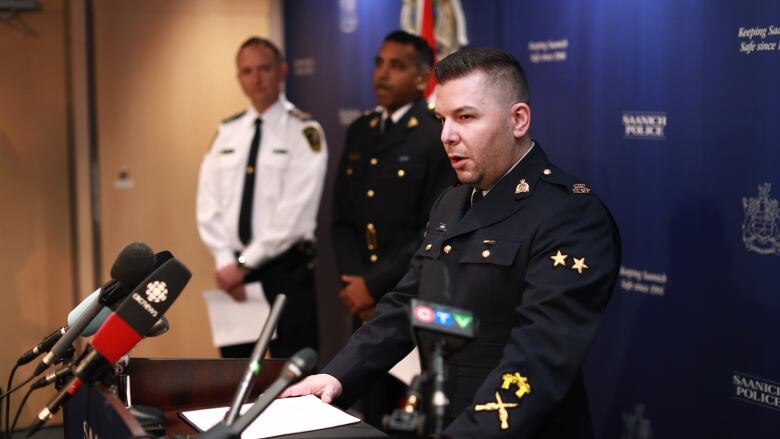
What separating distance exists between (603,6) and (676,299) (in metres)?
1.03

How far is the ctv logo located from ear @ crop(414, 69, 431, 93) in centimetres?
237

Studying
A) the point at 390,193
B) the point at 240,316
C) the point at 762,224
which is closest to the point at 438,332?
the point at 762,224

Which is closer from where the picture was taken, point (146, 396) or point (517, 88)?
point (146, 396)

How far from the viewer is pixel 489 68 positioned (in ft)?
6.66

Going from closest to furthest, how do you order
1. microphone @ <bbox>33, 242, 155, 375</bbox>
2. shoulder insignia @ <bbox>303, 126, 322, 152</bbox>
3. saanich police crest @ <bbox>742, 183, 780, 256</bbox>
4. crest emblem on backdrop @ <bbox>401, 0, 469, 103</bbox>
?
1. microphone @ <bbox>33, 242, 155, 375</bbox>
2. saanich police crest @ <bbox>742, 183, 780, 256</bbox>
3. crest emblem on backdrop @ <bbox>401, 0, 469, 103</bbox>
4. shoulder insignia @ <bbox>303, 126, 322, 152</bbox>

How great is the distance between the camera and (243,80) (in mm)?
4199

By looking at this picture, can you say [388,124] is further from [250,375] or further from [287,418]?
[250,375]

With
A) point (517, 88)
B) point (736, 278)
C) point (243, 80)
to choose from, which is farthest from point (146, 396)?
point (243, 80)

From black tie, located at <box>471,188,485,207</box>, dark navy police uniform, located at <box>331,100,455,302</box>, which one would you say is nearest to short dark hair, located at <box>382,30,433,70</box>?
dark navy police uniform, located at <box>331,100,455,302</box>

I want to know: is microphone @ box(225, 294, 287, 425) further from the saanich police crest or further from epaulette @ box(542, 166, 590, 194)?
the saanich police crest

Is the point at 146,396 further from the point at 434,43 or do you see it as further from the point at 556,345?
the point at 434,43

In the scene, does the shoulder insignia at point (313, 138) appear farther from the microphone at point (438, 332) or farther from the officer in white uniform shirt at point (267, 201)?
the microphone at point (438, 332)

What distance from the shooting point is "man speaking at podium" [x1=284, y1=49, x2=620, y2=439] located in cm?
178

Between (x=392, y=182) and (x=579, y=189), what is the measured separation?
171cm
